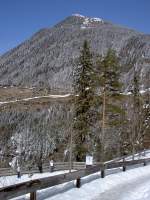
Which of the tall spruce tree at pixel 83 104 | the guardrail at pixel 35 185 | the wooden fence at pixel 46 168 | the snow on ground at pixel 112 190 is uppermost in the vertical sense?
the tall spruce tree at pixel 83 104

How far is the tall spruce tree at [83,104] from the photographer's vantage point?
39.0 metres

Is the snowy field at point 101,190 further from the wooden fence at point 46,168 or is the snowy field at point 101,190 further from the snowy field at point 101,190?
the wooden fence at point 46,168

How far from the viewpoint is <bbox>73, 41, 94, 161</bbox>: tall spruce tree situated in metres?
39.0

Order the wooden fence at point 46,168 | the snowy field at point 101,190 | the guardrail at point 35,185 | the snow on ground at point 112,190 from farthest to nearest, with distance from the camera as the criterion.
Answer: the wooden fence at point 46,168 < the snow on ground at point 112,190 < the snowy field at point 101,190 < the guardrail at point 35,185

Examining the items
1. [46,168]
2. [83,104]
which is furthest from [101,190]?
[46,168]

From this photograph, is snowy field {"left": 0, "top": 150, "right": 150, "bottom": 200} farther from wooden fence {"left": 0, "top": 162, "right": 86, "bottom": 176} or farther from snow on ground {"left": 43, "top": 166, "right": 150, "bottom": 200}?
wooden fence {"left": 0, "top": 162, "right": 86, "bottom": 176}

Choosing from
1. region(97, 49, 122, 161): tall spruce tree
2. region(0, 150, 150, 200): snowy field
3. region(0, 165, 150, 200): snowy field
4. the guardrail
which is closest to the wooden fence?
region(97, 49, 122, 161): tall spruce tree

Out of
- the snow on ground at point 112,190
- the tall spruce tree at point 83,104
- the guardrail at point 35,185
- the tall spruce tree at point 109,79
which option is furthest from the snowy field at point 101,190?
the tall spruce tree at point 109,79

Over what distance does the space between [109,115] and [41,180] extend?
3178 cm

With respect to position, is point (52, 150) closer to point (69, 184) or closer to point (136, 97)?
point (136, 97)

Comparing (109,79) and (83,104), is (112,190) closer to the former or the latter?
(83,104)

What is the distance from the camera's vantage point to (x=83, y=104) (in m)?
39.3

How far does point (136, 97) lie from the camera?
59.1 metres

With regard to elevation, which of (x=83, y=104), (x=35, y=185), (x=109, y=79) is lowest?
(x=35, y=185)
